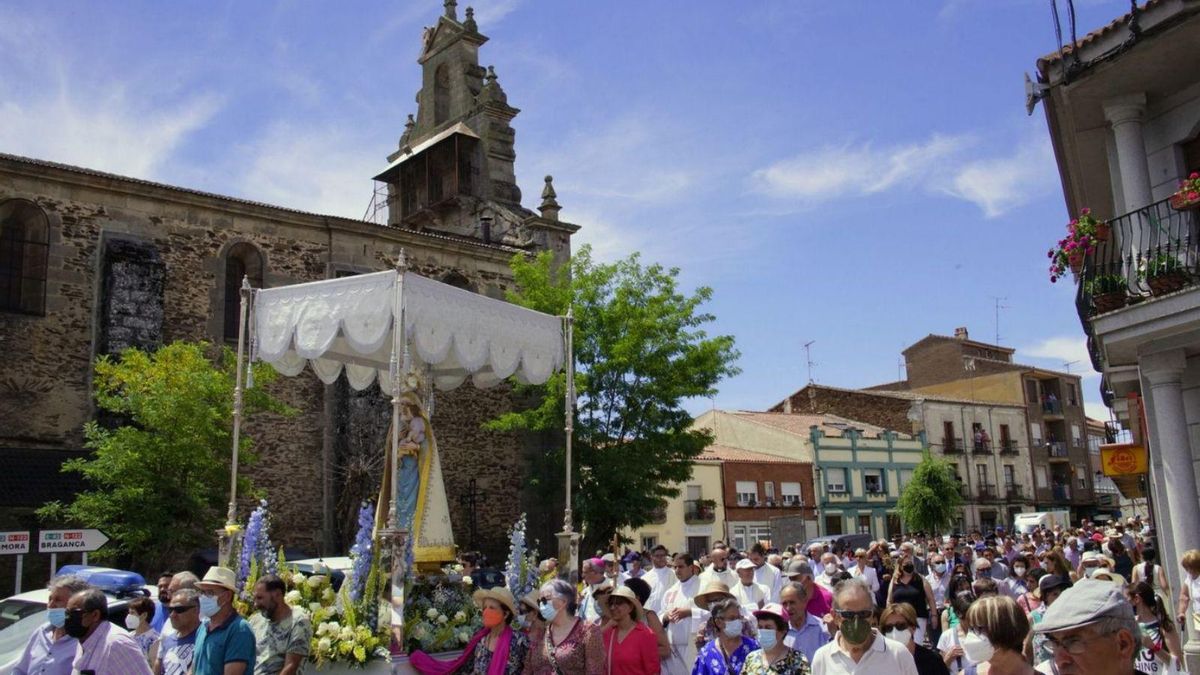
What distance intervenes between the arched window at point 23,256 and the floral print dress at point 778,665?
18863 mm

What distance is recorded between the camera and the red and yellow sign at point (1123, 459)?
1327cm

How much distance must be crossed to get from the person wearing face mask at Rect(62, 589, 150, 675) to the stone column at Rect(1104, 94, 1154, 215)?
416 inches

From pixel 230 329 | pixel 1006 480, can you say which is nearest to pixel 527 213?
pixel 230 329

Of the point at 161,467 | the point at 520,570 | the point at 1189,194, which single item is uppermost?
the point at 1189,194

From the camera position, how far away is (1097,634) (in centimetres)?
258

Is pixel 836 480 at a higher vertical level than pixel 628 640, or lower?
higher

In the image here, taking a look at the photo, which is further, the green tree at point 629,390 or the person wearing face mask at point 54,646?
the green tree at point 629,390

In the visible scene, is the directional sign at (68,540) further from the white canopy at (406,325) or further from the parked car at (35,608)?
the white canopy at (406,325)

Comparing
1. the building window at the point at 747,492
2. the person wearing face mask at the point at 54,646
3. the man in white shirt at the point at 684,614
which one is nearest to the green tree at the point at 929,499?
the building window at the point at 747,492

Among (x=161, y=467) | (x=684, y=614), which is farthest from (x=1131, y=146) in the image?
(x=161, y=467)

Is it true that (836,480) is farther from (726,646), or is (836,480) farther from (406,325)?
(726,646)

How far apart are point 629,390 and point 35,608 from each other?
15614 mm

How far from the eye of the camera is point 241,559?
8273 millimetres

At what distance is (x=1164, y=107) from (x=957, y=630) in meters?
7.70
